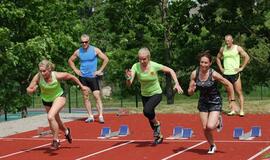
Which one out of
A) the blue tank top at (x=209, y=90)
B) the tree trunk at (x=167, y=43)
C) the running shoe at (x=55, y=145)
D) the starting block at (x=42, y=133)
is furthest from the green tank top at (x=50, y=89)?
the tree trunk at (x=167, y=43)

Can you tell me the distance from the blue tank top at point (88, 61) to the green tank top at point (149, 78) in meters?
3.36

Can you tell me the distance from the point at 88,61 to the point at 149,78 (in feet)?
12.1

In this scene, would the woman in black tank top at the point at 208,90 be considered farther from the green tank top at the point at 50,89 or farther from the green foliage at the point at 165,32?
the green foliage at the point at 165,32

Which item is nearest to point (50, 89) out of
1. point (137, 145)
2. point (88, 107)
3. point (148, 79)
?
point (148, 79)

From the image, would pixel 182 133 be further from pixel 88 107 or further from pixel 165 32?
pixel 165 32

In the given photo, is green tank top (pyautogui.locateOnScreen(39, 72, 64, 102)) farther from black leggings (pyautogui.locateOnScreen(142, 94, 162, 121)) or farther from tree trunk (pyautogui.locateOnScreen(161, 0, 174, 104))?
tree trunk (pyautogui.locateOnScreen(161, 0, 174, 104))

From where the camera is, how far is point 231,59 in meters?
15.1

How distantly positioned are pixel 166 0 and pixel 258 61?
6002 millimetres

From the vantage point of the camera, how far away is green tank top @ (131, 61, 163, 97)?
11125 mm

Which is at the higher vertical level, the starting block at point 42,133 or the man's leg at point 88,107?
the man's leg at point 88,107

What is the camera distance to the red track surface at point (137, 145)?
1016 cm

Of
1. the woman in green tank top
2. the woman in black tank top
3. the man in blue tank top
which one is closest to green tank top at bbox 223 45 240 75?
the man in blue tank top

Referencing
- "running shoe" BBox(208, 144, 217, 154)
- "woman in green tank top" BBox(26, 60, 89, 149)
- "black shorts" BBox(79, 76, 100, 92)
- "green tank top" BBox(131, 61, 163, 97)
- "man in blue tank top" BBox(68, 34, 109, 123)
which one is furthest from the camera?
"black shorts" BBox(79, 76, 100, 92)

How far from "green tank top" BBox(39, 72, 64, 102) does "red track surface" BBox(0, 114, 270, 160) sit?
1.00m
